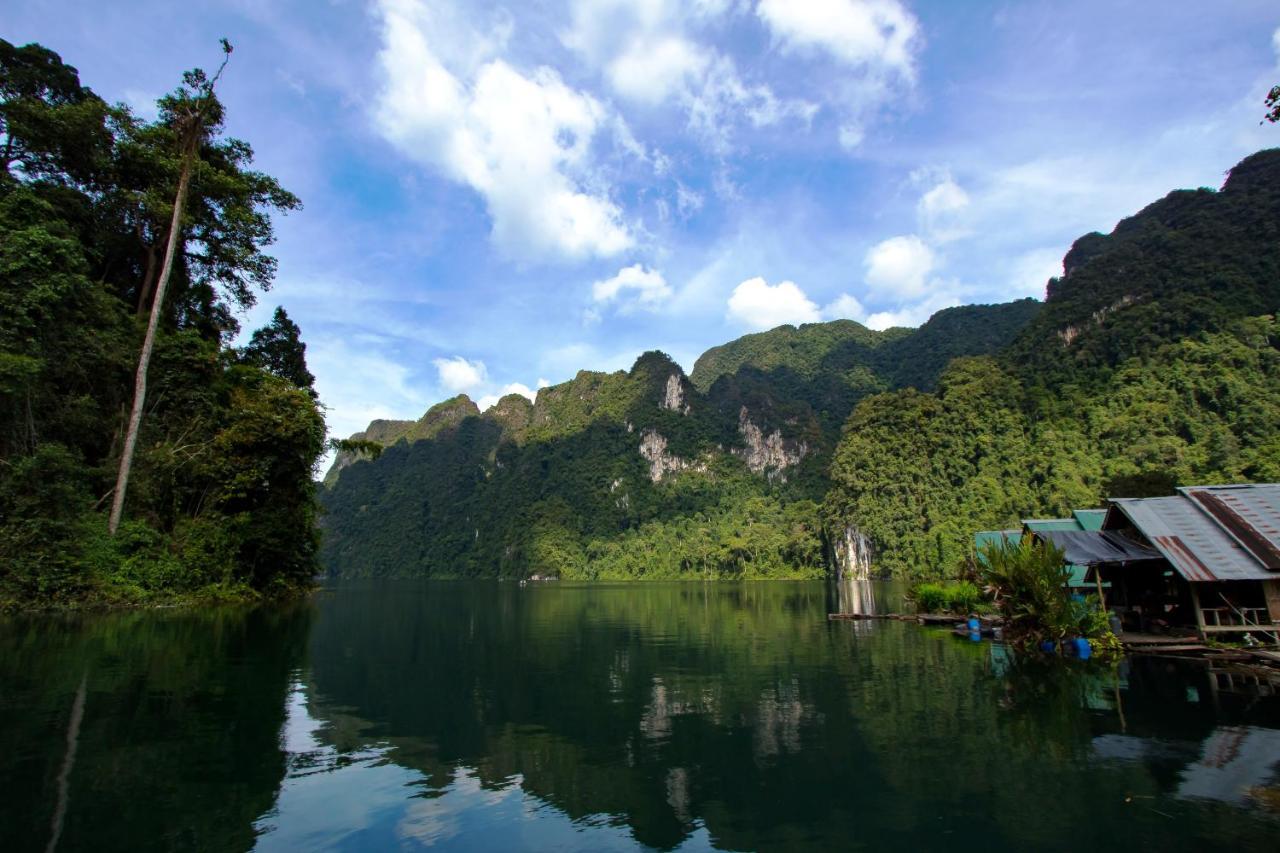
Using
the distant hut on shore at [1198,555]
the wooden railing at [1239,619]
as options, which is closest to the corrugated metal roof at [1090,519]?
the distant hut on shore at [1198,555]

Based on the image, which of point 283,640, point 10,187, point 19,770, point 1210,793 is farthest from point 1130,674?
point 10,187

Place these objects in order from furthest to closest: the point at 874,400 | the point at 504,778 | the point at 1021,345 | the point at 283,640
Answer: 1. the point at 874,400
2. the point at 1021,345
3. the point at 283,640
4. the point at 504,778

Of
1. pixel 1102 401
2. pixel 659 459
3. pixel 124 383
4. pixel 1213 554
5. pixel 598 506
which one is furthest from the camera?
pixel 659 459

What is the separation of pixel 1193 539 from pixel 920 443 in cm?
8372

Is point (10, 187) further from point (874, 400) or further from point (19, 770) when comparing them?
point (874, 400)

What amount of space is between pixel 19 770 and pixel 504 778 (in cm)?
567

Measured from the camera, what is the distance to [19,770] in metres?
7.57

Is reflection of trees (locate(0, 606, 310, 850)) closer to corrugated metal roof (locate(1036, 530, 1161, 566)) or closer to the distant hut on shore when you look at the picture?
corrugated metal roof (locate(1036, 530, 1161, 566))

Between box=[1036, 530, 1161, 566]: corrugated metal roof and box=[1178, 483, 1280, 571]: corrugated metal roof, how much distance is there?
6.51 feet

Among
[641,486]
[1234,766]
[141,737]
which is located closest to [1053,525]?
[1234,766]

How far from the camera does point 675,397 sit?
16562 centimetres

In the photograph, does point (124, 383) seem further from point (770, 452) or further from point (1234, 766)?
point (770, 452)

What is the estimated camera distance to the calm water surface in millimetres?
6660

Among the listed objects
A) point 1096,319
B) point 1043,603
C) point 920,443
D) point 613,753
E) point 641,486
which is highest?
point 1096,319
